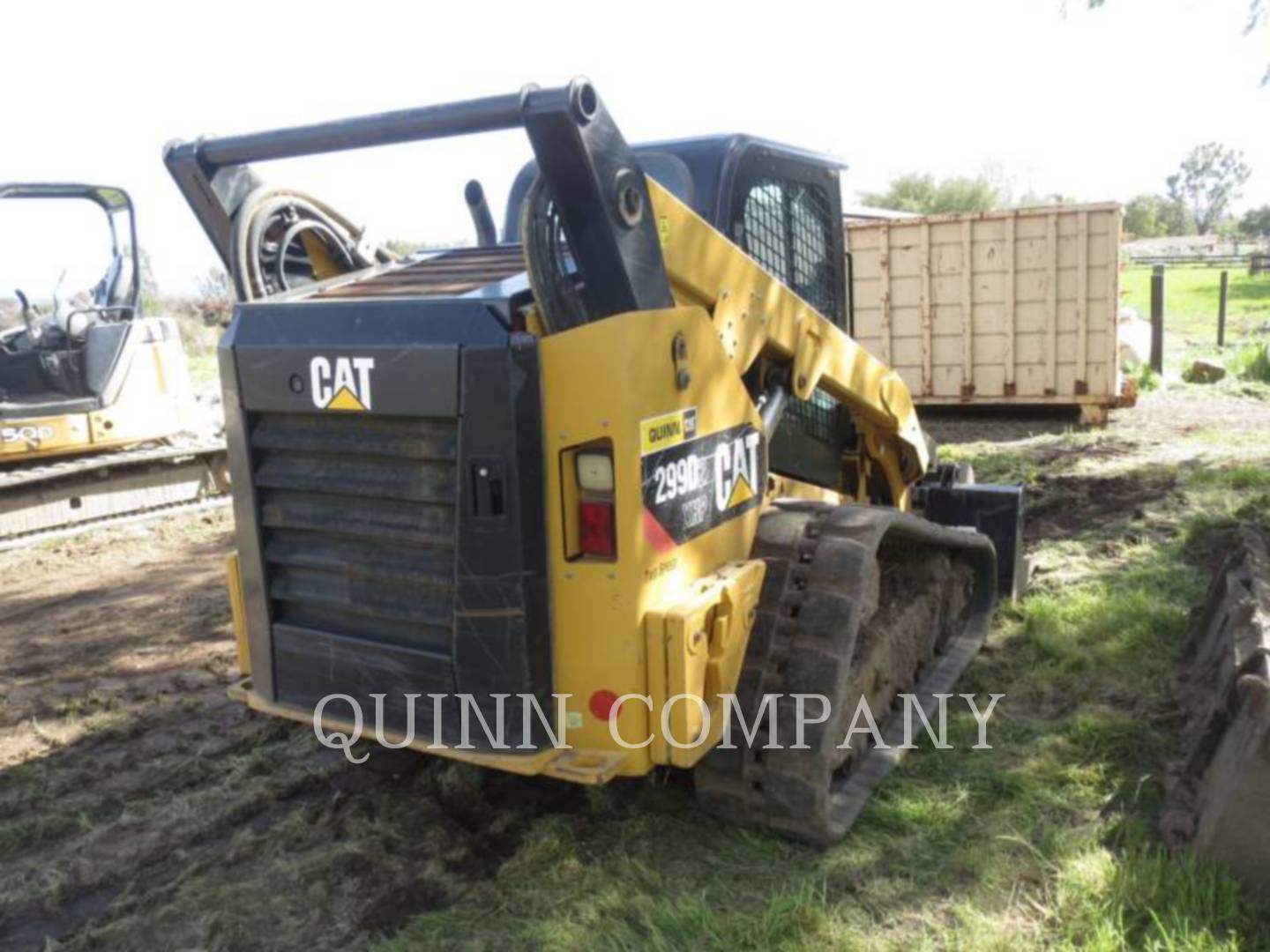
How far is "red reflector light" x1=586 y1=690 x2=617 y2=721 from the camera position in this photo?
3074 millimetres

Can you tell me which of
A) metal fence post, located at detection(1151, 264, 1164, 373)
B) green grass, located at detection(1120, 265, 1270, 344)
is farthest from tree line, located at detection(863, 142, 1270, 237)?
metal fence post, located at detection(1151, 264, 1164, 373)

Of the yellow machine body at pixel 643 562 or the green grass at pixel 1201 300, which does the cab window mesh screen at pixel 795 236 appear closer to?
the yellow machine body at pixel 643 562

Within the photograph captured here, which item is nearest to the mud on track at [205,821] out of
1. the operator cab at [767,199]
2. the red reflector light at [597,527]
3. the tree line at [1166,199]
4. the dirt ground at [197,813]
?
the dirt ground at [197,813]

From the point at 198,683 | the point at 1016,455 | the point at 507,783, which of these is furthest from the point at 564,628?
the point at 1016,455

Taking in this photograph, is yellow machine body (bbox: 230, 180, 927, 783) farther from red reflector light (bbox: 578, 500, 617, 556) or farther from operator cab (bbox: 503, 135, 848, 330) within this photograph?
operator cab (bbox: 503, 135, 848, 330)

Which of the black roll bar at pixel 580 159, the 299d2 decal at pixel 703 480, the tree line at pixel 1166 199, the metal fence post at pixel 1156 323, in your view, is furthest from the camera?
the tree line at pixel 1166 199

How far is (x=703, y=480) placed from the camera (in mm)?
3283

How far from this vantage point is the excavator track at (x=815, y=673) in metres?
3.31

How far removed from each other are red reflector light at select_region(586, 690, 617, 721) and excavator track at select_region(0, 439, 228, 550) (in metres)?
7.44

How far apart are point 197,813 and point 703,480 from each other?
2195 mm

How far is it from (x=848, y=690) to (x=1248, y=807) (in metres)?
1.23

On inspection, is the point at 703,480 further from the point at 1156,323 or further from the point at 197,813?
the point at 1156,323

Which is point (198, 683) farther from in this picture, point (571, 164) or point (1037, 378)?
point (1037, 378)

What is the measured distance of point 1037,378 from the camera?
39.4 ft
